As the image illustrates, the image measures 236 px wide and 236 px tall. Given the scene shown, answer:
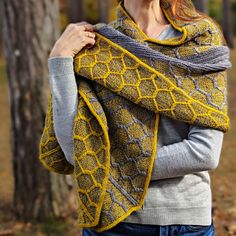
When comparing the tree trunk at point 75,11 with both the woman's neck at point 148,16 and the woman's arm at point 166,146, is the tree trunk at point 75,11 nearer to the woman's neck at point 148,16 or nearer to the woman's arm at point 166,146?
the woman's neck at point 148,16

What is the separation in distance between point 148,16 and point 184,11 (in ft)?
0.47

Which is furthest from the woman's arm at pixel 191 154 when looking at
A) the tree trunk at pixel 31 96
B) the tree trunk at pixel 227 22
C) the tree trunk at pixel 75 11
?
the tree trunk at pixel 227 22

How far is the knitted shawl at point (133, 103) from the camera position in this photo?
2141 millimetres

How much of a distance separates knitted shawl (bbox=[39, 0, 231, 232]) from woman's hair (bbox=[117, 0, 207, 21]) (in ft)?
0.16

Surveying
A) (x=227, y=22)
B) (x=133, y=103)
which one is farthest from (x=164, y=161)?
(x=227, y=22)

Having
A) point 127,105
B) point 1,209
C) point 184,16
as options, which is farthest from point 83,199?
point 1,209

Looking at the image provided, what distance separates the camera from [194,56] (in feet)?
7.11

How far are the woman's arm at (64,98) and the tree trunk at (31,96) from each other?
2.95 m

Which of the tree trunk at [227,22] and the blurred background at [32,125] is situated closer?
the blurred background at [32,125]

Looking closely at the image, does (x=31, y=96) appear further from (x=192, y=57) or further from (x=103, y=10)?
(x=103, y=10)

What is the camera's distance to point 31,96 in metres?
5.18

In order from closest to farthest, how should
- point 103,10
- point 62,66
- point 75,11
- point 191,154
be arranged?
point 191,154 → point 62,66 → point 75,11 → point 103,10

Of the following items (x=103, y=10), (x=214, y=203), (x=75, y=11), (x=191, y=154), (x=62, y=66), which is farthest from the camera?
(x=103, y=10)

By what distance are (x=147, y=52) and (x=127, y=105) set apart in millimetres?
203
